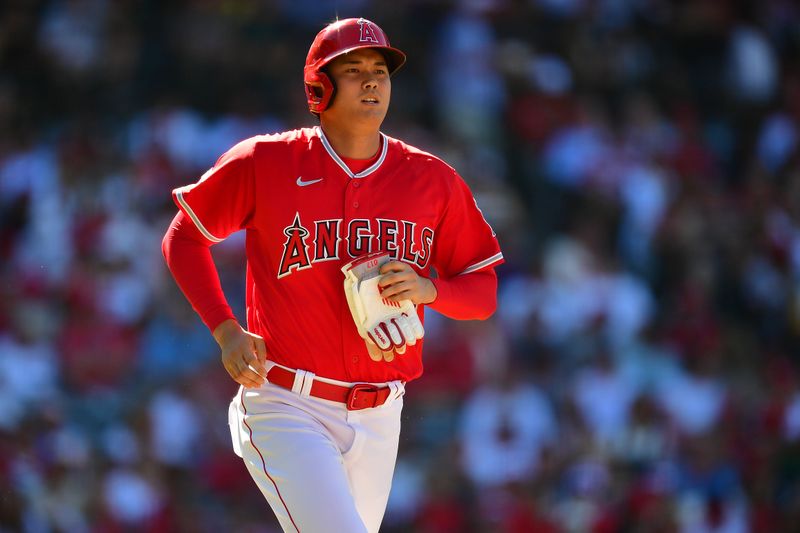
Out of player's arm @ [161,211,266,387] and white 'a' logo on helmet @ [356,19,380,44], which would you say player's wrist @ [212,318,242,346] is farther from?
white 'a' logo on helmet @ [356,19,380,44]

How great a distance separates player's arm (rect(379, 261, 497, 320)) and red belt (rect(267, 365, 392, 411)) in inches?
12.9

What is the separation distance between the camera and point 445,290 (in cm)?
399

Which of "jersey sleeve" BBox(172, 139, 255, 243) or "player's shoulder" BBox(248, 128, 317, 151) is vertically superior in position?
"player's shoulder" BBox(248, 128, 317, 151)

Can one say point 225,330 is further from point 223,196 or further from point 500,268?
point 500,268

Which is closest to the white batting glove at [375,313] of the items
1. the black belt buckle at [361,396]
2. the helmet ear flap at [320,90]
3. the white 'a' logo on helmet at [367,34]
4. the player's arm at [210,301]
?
the black belt buckle at [361,396]

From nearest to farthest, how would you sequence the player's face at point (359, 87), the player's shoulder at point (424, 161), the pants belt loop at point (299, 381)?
the pants belt loop at point (299, 381) < the player's face at point (359, 87) < the player's shoulder at point (424, 161)

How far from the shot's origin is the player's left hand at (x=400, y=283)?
3.76 m

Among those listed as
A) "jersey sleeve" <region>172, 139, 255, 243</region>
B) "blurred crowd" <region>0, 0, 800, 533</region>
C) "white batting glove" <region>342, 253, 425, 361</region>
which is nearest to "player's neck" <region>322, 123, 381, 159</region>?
"jersey sleeve" <region>172, 139, 255, 243</region>

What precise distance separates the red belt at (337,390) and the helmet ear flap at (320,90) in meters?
0.88

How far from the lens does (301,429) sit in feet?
12.5

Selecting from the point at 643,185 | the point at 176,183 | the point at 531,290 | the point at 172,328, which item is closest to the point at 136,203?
the point at 176,183

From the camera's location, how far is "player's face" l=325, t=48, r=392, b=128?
13.0ft

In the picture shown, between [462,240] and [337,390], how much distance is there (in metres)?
0.71

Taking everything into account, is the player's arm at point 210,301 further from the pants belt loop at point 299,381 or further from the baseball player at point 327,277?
the pants belt loop at point 299,381
